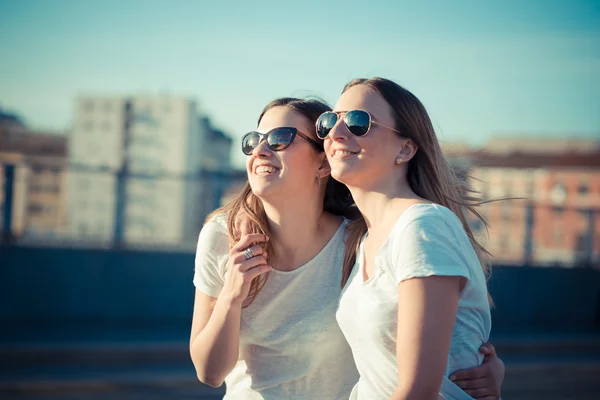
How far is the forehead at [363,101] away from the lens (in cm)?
255

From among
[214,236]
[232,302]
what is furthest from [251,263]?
[214,236]

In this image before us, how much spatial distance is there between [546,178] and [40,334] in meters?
107

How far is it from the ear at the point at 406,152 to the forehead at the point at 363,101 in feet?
0.46

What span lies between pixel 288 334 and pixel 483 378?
88cm

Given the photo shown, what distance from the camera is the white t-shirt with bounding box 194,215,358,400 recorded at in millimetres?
2949

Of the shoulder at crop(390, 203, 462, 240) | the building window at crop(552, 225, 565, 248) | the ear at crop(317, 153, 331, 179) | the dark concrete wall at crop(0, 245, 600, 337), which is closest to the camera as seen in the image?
the shoulder at crop(390, 203, 462, 240)

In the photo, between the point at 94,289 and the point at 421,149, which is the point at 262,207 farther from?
the point at 94,289

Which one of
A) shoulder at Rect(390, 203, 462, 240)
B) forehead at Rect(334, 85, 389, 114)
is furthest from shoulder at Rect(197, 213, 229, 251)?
shoulder at Rect(390, 203, 462, 240)

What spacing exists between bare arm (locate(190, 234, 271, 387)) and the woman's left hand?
0.87 meters

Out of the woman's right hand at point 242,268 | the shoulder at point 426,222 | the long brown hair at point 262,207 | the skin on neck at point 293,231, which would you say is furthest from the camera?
the skin on neck at point 293,231

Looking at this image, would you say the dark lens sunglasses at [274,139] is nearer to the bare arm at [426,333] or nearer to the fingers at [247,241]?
the fingers at [247,241]

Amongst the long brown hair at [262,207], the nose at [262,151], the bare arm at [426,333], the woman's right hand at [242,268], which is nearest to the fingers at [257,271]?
the woman's right hand at [242,268]

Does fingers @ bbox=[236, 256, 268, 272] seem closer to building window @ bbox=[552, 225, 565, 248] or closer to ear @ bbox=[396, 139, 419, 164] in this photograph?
ear @ bbox=[396, 139, 419, 164]

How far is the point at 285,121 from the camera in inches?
124
